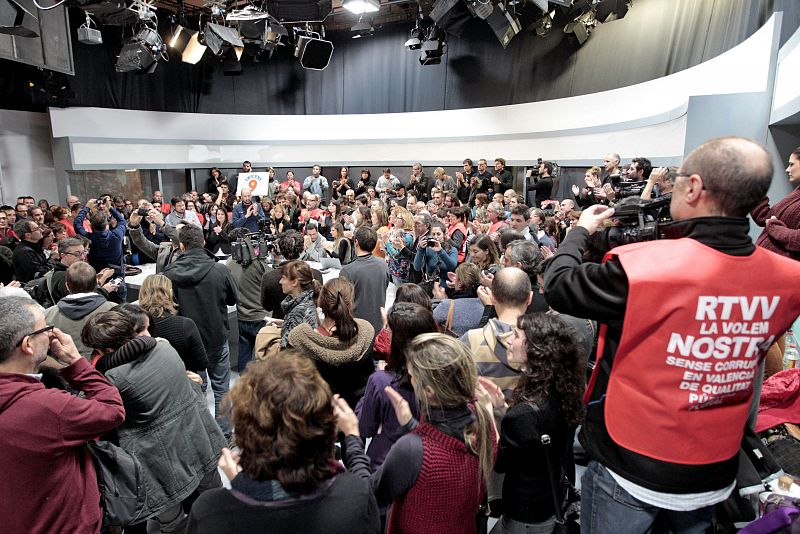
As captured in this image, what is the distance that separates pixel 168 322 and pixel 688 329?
2.58m

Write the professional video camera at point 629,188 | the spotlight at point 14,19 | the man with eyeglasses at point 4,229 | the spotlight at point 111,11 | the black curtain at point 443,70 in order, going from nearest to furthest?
the professional video camera at point 629,188
the spotlight at point 14,19
the man with eyeglasses at point 4,229
the black curtain at point 443,70
the spotlight at point 111,11

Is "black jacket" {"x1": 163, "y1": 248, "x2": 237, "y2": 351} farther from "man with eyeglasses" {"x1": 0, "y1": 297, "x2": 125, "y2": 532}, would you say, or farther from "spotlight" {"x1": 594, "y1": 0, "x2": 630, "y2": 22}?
"spotlight" {"x1": 594, "y1": 0, "x2": 630, "y2": 22}

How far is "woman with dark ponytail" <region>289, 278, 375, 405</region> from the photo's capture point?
2.22m

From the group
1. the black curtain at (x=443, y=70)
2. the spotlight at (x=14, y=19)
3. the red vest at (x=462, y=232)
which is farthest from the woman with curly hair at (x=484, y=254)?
the spotlight at (x=14, y=19)

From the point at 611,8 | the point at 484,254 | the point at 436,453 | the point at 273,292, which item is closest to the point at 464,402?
the point at 436,453

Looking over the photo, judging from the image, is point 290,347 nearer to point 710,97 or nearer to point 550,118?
point 710,97

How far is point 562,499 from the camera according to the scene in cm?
161

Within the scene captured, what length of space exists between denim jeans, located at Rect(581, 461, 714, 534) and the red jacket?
156 centimetres

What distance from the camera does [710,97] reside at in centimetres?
461

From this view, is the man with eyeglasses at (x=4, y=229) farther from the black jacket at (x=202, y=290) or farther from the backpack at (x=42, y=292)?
the black jacket at (x=202, y=290)

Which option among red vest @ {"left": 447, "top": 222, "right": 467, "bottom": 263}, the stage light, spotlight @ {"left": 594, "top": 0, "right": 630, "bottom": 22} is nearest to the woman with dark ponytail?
red vest @ {"left": 447, "top": 222, "right": 467, "bottom": 263}

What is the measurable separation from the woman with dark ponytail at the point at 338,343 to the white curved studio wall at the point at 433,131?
4887mm

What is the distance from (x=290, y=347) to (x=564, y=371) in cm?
144

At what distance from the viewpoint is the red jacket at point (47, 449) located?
1407 millimetres
